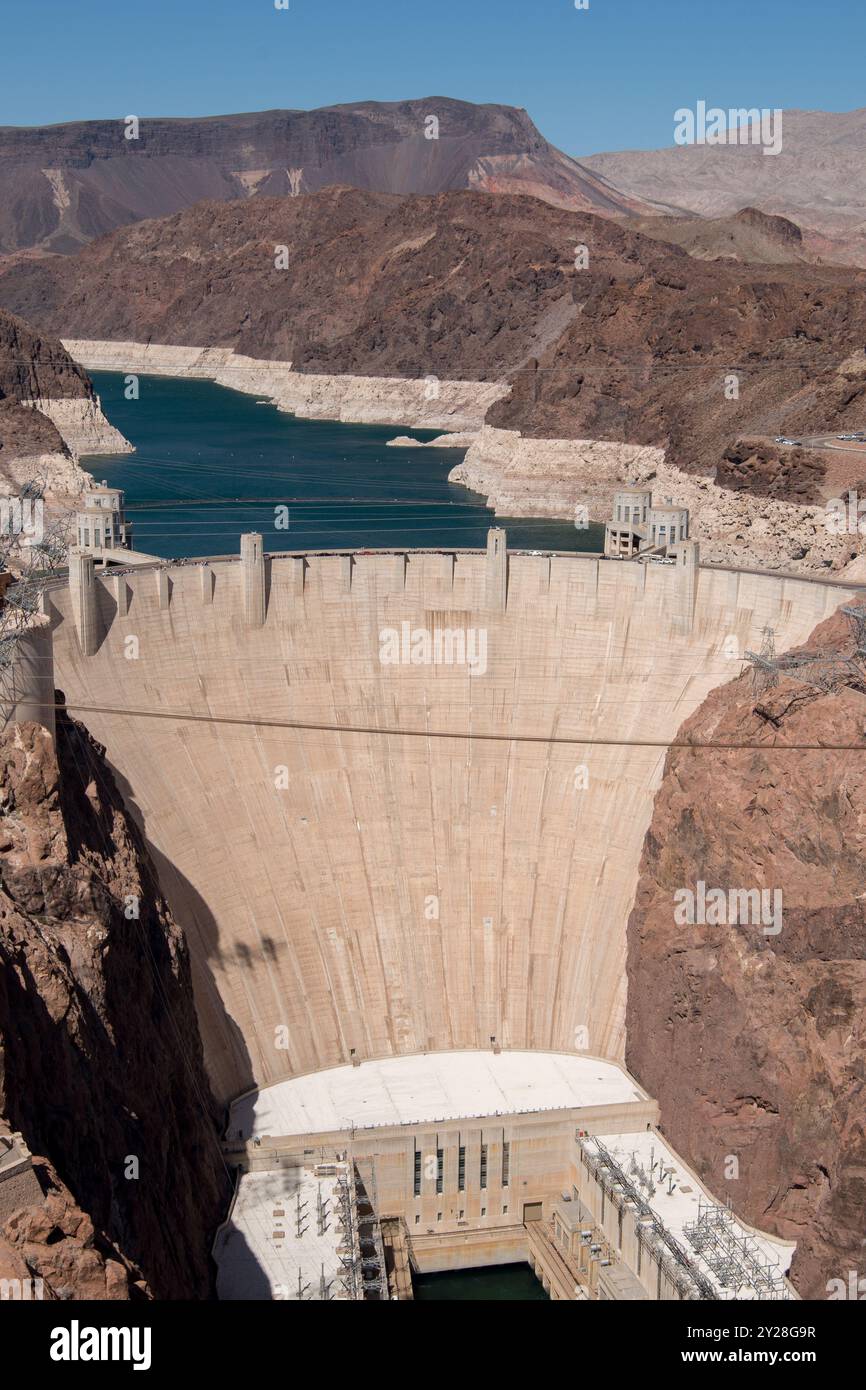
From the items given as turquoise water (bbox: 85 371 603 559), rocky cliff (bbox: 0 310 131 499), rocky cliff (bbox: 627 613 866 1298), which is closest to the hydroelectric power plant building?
rocky cliff (bbox: 627 613 866 1298)

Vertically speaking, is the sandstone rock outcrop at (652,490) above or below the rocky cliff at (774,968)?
above

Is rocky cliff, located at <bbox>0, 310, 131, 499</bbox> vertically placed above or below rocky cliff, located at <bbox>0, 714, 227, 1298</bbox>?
above

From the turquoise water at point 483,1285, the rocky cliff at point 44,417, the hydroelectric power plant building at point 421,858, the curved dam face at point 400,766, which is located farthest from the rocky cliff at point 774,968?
the rocky cliff at point 44,417

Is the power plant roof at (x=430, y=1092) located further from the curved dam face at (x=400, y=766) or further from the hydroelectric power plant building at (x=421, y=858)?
the curved dam face at (x=400, y=766)

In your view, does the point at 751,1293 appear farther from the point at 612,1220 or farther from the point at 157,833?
the point at 157,833

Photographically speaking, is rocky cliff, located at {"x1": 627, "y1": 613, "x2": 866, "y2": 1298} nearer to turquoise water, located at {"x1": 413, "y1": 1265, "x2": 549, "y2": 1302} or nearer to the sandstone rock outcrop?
turquoise water, located at {"x1": 413, "y1": 1265, "x2": 549, "y2": 1302}

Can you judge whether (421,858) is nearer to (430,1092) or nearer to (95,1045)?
(430,1092)
